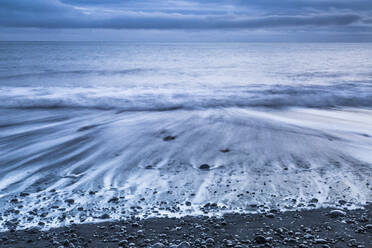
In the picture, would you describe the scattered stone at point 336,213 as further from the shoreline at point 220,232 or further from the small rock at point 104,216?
the small rock at point 104,216

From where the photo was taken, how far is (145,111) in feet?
34.6

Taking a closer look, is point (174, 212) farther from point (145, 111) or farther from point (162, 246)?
point (145, 111)

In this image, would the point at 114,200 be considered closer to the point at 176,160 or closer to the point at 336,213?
the point at 176,160

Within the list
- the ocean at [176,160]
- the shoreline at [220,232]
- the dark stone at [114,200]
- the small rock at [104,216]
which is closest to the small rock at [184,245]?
the shoreline at [220,232]

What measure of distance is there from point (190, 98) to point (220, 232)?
32.6ft

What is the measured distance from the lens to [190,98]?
13.0 meters

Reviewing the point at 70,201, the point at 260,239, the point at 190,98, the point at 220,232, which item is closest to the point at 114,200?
the point at 70,201

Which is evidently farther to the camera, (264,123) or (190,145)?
(264,123)

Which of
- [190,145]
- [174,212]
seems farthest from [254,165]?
[174,212]

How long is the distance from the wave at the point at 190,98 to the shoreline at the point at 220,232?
764 cm

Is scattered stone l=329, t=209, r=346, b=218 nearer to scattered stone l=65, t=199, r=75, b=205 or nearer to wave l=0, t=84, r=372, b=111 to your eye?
scattered stone l=65, t=199, r=75, b=205

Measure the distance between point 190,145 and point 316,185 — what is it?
2.76 metres

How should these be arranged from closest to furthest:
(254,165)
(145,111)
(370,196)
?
(370,196) < (254,165) < (145,111)

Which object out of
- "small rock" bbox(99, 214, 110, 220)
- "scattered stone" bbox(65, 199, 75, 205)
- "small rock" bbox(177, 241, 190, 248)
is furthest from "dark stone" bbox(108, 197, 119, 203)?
"small rock" bbox(177, 241, 190, 248)
